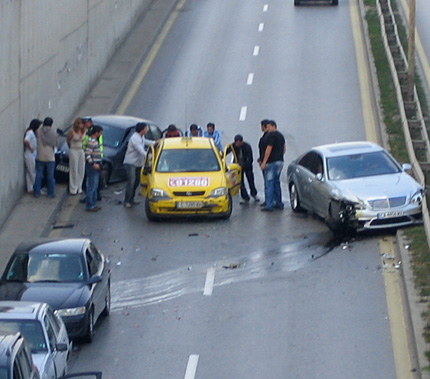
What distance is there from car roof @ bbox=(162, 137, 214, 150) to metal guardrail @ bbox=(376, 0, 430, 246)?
4212 millimetres

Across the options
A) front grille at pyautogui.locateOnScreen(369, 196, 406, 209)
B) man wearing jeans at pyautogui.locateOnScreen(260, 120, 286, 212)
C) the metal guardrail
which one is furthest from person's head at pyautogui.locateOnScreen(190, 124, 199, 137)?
front grille at pyautogui.locateOnScreen(369, 196, 406, 209)

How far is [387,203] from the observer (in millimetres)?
18938

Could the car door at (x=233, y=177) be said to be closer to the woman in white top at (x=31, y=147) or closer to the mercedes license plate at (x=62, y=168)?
the mercedes license plate at (x=62, y=168)

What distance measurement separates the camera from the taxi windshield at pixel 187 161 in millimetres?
21625

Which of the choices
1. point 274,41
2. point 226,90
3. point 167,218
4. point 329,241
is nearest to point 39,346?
point 329,241

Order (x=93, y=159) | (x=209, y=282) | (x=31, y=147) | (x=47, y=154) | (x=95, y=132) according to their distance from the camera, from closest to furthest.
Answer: (x=209, y=282), (x=95, y=132), (x=93, y=159), (x=47, y=154), (x=31, y=147)

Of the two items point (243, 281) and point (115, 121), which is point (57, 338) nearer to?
point (243, 281)

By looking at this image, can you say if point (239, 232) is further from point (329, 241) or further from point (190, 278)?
point (190, 278)

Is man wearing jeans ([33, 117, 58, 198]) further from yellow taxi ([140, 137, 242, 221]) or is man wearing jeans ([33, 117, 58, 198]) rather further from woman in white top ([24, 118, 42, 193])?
yellow taxi ([140, 137, 242, 221])

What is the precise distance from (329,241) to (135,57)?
18638mm

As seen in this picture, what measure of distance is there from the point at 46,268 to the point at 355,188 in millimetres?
6838

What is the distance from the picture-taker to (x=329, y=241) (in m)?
19.3

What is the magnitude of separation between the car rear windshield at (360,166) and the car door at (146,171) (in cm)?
363

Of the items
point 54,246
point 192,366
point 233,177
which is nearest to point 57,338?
point 192,366
